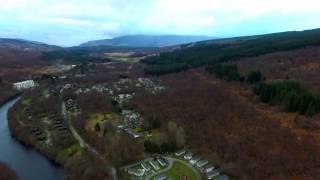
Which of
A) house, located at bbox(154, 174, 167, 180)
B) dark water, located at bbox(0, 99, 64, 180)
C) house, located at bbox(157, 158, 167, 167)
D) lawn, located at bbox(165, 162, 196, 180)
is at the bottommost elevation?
dark water, located at bbox(0, 99, 64, 180)

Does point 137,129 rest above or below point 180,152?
above

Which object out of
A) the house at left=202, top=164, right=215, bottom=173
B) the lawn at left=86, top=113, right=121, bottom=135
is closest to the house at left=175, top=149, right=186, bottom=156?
the house at left=202, top=164, right=215, bottom=173

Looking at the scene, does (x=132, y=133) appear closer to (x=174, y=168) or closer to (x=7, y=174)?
(x=174, y=168)

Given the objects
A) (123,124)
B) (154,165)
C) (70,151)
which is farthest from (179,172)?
(123,124)

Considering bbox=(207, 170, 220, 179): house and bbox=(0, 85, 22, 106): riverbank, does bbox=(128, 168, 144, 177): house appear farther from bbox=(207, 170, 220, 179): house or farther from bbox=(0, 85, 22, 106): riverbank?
bbox=(0, 85, 22, 106): riverbank

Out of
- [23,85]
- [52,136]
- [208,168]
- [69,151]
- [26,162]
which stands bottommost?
[26,162]

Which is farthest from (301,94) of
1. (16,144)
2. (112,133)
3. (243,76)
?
(16,144)
